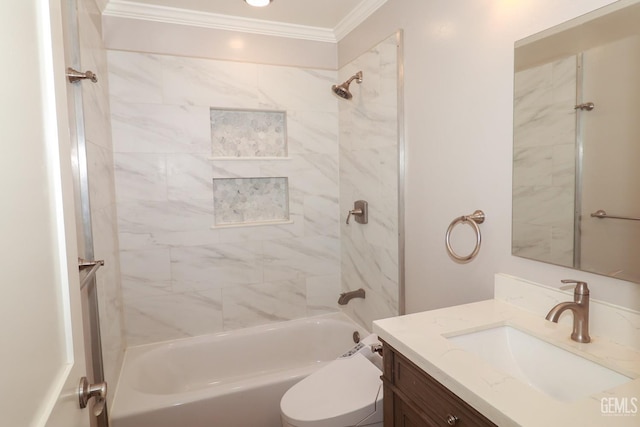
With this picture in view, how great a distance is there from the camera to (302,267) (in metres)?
2.81

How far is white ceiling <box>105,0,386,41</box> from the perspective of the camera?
2244 mm

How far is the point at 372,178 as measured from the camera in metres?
2.36

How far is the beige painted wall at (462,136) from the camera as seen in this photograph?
1.34 metres

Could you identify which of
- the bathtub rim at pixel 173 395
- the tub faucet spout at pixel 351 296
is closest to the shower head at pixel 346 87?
the tub faucet spout at pixel 351 296

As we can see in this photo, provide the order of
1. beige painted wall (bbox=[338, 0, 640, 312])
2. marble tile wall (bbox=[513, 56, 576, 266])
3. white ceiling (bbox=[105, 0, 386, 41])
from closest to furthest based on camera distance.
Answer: marble tile wall (bbox=[513, 56, 576, 266]) < beige painted wall (bbox=[338, 0, 640, 312]) < white ceiling (bbox=[105, 0, 386, 41])

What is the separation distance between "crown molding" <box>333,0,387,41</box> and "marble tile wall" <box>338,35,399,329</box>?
229 mm

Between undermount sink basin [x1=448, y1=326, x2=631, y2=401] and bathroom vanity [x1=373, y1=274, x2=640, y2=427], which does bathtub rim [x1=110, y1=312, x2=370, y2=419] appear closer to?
bathroom vanity [x1=373, y1=274, x2=640, y2=427]

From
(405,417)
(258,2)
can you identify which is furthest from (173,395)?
(258,2)

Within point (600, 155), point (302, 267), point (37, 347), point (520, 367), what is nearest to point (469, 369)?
point (520, 367)

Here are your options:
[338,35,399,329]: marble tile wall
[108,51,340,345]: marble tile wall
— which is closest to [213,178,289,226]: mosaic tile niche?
[108,51,340,345]: marble tile wall

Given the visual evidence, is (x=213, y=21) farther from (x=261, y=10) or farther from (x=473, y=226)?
(x=473, y=226)

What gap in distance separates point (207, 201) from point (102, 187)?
727 mm

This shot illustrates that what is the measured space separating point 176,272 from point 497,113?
211 centimetres

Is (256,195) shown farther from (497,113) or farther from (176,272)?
(497,113)
